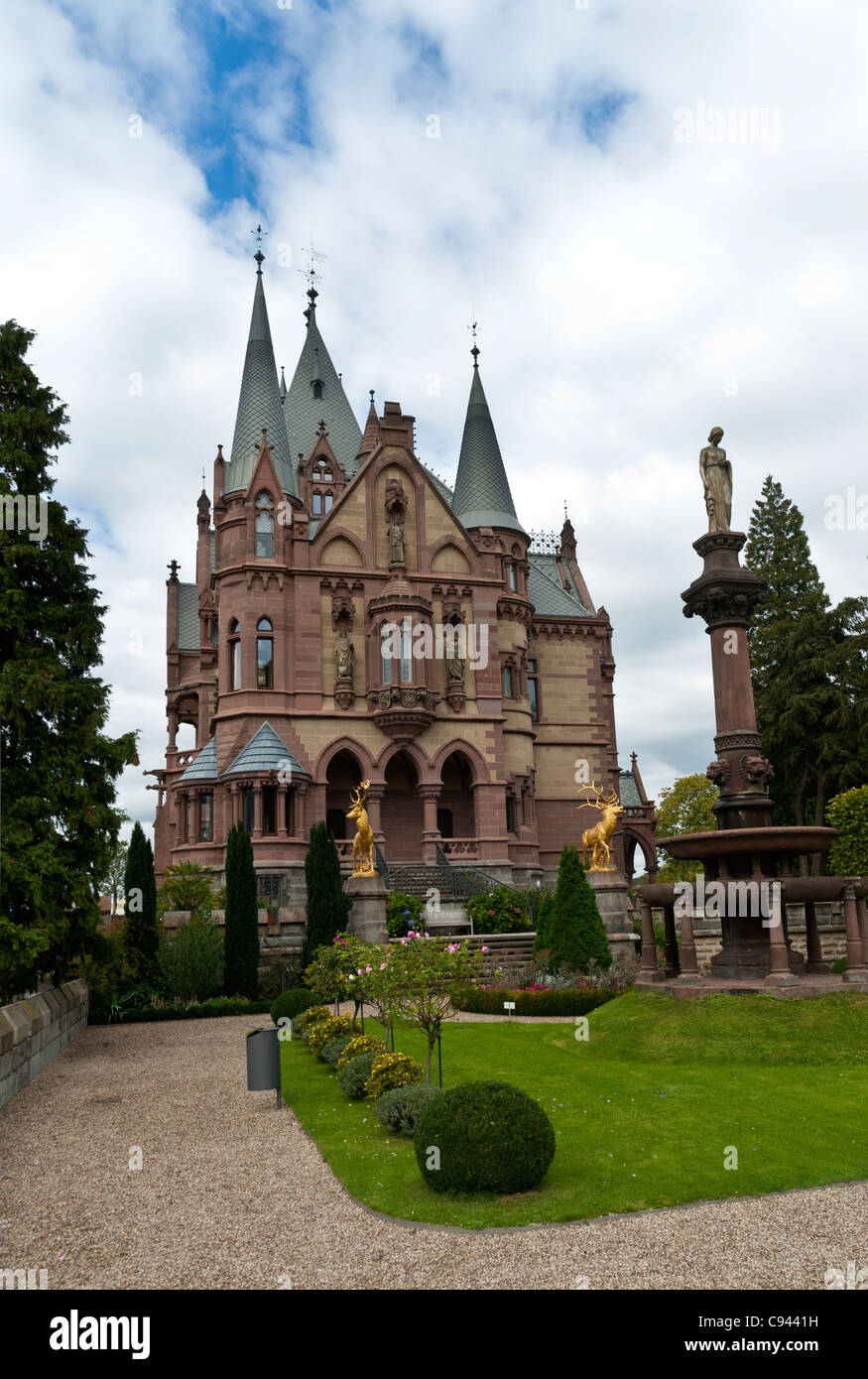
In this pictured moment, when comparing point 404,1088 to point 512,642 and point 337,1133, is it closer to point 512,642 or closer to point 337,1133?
point 337,1133

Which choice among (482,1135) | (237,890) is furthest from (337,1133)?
(237,890)

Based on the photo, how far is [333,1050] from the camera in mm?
17359

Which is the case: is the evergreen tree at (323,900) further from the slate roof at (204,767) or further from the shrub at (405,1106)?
the shrub at (405,1106)

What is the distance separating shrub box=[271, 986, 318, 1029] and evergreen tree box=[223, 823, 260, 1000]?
5.77 m

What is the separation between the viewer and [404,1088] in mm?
12367

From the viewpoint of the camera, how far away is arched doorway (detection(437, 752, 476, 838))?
4325cm

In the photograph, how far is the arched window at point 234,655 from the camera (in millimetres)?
40188

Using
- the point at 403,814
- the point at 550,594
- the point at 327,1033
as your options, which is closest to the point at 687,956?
the point at 327,1033

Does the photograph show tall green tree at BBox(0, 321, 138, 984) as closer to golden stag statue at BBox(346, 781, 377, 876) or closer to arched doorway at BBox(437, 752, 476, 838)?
golden stag statue at BBox(346, 781, 377, 876)

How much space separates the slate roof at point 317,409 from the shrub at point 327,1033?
3724 centimetres

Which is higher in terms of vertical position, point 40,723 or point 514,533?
point 514,533

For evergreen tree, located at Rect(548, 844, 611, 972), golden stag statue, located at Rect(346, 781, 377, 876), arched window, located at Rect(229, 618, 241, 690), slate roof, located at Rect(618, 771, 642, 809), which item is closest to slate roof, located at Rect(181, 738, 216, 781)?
arched window, located at Rect(229, 618, 241, 690)

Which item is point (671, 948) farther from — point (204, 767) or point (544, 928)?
point (204, 767)

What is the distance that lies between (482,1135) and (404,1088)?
3.32m
